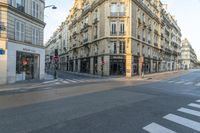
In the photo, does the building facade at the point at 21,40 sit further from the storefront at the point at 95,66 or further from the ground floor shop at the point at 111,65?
the storefront at the point at 95,66

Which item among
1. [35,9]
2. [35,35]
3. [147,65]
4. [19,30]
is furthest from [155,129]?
[147,65]

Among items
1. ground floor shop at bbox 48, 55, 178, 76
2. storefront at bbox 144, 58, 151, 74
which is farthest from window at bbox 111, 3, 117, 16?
storefront at bbox 144, 58, 151, 74

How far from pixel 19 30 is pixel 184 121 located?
780 inches

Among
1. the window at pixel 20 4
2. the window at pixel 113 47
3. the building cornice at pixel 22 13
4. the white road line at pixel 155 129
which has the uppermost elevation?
the window at pixel 20 4

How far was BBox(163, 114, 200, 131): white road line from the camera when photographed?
5.98 metres

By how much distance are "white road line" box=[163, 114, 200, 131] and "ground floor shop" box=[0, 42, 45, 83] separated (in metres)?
16.8

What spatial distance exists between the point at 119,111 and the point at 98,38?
→ 35.9 metres

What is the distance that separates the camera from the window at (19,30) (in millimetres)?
21547

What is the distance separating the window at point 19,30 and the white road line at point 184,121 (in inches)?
736

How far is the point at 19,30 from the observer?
22.0 meters

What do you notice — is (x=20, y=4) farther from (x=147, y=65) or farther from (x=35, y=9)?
(x=147, y=65)

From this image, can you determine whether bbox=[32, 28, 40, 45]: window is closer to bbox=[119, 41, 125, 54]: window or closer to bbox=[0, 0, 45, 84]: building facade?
bbox=[0, 0, 45, 84]: building facade

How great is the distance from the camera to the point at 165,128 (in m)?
5.73

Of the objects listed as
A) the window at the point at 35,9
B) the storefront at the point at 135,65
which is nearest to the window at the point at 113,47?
the storefront at the point at 135,65
